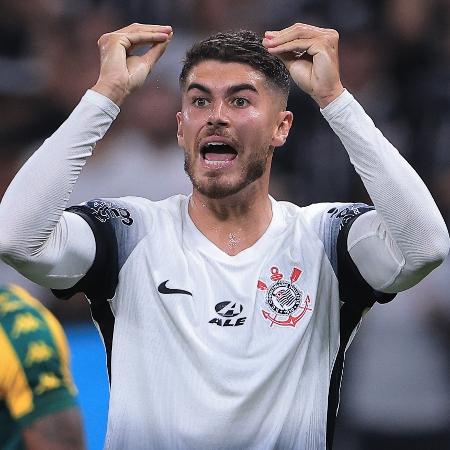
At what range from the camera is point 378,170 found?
3518 millimetres

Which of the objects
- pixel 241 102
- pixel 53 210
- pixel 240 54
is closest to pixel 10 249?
pixel 53 210

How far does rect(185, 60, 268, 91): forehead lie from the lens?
377cm

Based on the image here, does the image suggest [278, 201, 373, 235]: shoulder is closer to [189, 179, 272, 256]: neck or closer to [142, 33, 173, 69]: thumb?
[189, 179, 272, 256]: neck

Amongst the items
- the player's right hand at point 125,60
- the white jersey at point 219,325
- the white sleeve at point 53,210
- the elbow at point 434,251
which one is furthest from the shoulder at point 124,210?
the elbow at point 434,251

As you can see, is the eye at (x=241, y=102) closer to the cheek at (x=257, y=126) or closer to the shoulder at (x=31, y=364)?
the cheek at (x=257, y=126)

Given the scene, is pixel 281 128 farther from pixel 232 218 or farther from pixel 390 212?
pixel 390 212

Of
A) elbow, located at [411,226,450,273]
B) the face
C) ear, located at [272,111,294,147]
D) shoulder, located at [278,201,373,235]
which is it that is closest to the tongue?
the face

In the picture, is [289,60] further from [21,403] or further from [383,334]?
[383,334]

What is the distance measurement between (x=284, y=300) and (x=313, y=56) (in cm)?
79

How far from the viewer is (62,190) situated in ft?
11.4

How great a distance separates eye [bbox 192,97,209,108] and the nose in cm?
4

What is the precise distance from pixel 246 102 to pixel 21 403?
123 centimetres

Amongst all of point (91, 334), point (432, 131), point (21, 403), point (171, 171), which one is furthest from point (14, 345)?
point (432, 131)

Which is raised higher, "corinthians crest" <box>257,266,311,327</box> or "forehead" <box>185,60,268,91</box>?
"forehead" <box>185,60,268,91</box>
